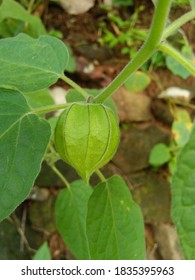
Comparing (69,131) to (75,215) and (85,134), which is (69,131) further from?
(75,215)

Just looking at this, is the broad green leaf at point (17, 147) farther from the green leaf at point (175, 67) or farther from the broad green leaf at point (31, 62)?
the green leaf at point (175, 67)

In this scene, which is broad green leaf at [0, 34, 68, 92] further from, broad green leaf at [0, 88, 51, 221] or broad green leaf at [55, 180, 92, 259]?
broad green leaf at [55, 180, 92, 259]

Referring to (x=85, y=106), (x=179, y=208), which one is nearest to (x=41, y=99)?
(x=85, y=106)

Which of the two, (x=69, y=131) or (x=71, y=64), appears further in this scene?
(x=71, y=64)

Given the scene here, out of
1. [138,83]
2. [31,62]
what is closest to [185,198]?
[31,62]
